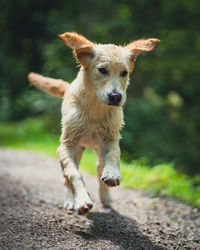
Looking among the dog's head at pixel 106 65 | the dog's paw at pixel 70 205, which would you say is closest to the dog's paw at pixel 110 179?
the dog's head at pixel 106 65

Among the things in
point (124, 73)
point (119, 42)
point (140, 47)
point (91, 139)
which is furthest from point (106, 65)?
point (119, 42)

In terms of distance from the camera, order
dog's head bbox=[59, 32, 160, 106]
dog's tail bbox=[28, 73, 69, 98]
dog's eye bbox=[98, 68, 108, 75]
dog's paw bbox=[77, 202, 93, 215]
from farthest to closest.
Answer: dog's tail bbox=[28, 73, 69, 98]
dog's eye bbox=[98, 68, 108, 75]
dog's head bbox=[59, 32, 160, 106]
dog's paw bbox=[77, 202, 93, 215]

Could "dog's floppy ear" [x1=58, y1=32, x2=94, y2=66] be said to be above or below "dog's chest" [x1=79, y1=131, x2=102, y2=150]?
above

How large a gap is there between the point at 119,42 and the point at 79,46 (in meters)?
7.57

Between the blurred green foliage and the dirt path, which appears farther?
the blurred green foliage

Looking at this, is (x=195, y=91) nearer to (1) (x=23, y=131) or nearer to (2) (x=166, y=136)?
(2) (x=166, y=136)

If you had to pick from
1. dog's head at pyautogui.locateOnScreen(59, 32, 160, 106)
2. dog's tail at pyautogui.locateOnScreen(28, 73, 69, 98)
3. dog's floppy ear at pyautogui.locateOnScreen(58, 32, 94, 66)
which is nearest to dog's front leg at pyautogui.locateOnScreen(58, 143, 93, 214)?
dog's head at pyautogui.locateOnScreen(59, 32, 160, 106)

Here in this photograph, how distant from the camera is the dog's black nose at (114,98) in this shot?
3592 millimetres

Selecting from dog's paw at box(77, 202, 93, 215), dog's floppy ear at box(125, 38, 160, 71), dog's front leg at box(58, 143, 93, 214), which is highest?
dog's floppy ear at box(125, 38, 160, 71)

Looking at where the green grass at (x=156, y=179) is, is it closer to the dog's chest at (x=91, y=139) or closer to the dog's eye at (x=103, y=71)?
the dog's chest at (x=91, y=139)

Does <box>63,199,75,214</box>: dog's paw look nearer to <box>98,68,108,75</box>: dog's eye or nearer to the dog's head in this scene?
the dog's head

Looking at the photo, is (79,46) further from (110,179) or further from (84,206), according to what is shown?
(84,206)

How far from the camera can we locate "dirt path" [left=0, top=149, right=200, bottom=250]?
11.6ft

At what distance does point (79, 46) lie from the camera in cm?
391
